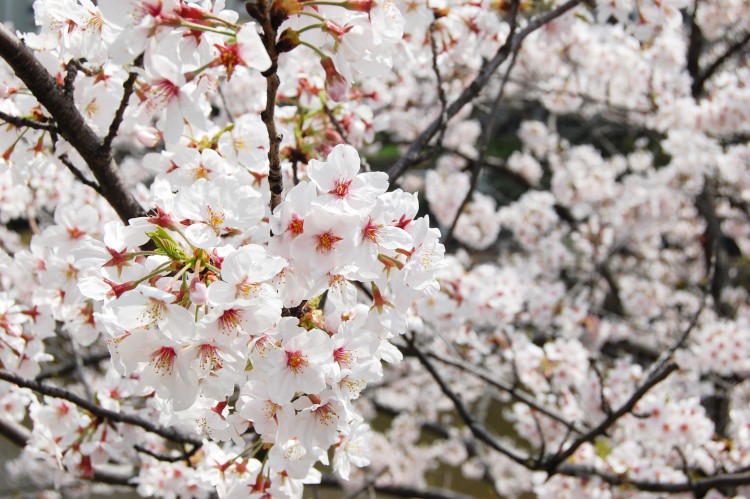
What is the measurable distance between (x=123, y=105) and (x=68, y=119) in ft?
0.51

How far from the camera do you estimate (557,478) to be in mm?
2961

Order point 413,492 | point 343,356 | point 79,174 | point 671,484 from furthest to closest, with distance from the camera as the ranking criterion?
point 413,492, point 671,484, point 79,174, point 343,356

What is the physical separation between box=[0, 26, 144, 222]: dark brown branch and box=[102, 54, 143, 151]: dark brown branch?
37 mm

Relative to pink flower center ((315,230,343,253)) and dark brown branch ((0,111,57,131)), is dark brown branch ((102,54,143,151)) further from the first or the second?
pink flower center ((315,230,343,253))

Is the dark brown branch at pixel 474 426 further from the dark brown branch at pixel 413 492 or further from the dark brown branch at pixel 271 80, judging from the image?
the dark brown branch at pixel 271 80

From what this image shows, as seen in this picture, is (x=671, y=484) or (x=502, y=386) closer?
(x=671, y=484)

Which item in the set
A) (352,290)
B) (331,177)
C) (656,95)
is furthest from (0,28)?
(656,95)

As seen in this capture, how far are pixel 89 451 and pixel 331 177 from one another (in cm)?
124

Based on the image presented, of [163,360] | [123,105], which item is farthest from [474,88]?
[163,360]

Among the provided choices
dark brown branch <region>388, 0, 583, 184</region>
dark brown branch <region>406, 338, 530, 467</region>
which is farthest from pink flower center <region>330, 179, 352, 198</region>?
dark brown branch <region>406, 338, 530, 467</region>

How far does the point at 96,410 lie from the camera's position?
161cm

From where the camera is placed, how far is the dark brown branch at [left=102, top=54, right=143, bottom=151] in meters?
1.19

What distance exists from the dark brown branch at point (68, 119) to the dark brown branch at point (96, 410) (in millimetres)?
475

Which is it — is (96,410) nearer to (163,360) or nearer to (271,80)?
(163,360)
